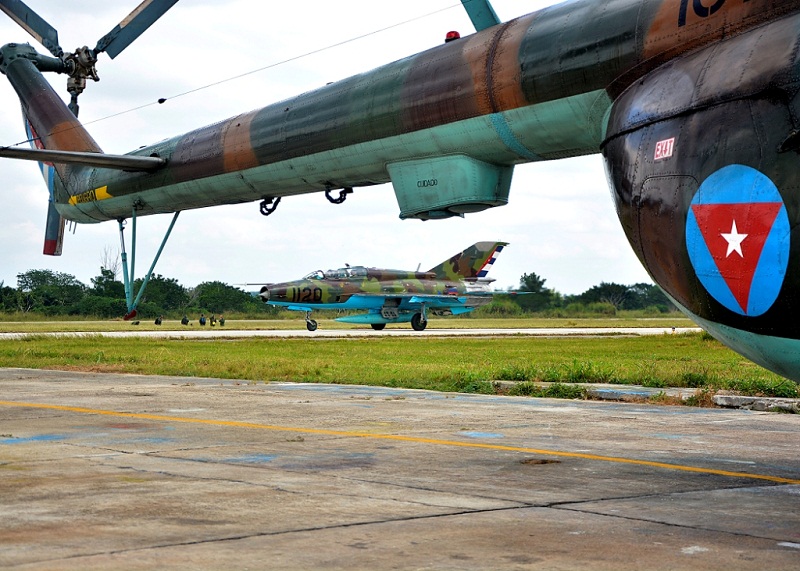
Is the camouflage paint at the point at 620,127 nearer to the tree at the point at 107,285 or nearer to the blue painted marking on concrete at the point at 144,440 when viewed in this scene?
the blue painted marking on concrete at the point at 144,440

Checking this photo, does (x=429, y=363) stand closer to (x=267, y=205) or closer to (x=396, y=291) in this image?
(x=267, y=205)

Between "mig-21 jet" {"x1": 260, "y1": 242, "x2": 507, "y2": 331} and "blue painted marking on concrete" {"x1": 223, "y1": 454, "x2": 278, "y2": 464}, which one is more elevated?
"mig-21 jet" {"x1": 260, "y1": 242, "x2": 507, "y2": 331}

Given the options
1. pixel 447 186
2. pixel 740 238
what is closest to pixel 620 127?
pixel 740 238

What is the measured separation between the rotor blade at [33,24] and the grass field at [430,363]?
25.3ft

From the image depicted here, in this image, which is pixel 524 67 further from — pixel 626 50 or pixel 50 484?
pixel 50 484

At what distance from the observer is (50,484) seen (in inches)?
289

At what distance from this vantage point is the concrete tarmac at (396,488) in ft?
17.1

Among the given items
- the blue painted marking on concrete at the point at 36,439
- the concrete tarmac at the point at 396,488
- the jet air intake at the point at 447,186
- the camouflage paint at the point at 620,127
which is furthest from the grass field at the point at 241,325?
the jet air intake at the point at 447,186

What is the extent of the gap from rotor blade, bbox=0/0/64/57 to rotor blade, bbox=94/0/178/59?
214 centimetres

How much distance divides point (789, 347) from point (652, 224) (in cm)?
144

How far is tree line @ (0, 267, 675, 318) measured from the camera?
82938mm

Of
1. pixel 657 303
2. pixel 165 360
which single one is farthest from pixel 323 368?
pixel 657 303

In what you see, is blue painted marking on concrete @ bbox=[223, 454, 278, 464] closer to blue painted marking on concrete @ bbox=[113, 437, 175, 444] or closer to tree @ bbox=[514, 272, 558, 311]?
blue painted marking on concrete @ bbox=[113, 437, 175, 444]

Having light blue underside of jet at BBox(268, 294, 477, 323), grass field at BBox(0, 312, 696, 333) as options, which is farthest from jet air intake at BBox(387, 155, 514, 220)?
grass field at BBox(0, 312, 696, 333)
